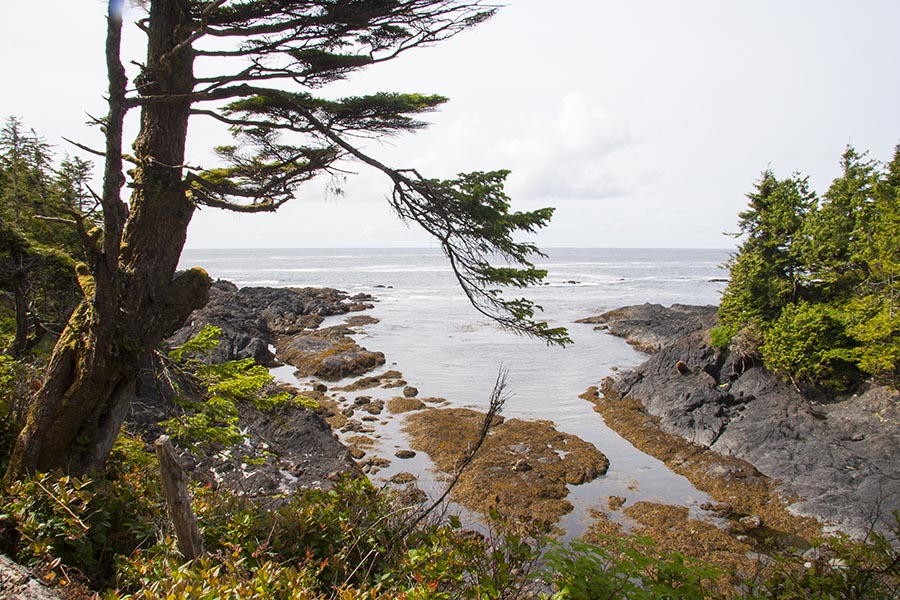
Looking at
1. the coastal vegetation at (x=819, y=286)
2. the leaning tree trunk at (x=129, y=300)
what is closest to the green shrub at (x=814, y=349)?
the coastal vegetation at (x=819, y=286)

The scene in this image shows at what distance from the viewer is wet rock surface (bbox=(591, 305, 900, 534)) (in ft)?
34.7

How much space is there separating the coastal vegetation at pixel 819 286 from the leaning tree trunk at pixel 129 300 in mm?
14160

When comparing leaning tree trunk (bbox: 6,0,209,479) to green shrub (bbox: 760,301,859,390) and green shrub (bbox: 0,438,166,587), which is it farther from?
green shrub (bbox: 760,301,859,390)

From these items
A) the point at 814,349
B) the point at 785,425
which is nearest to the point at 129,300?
the point at 785,425

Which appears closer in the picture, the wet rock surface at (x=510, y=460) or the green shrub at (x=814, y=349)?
the wet rock surface at (x=510, y=460)

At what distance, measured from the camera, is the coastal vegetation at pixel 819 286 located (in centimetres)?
1285

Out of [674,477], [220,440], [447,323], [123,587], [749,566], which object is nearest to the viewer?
[123,587]

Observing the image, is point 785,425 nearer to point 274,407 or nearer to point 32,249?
point 274,407

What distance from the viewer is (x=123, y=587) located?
3.64 m

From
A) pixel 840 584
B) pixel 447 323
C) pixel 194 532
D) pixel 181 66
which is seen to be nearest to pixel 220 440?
pixel 194 532

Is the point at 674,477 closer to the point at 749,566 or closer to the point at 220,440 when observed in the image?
the point at 749,566

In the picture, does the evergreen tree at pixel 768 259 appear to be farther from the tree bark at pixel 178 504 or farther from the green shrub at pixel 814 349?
the tree bark at pixel 178 504

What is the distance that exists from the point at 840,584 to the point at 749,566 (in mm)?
5846

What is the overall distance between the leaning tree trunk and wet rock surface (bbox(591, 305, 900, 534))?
1028 centimetres
